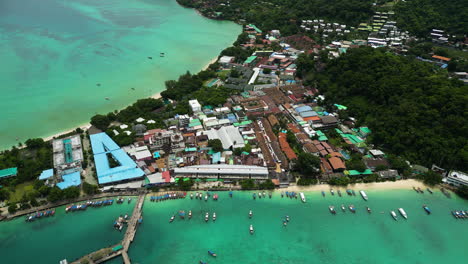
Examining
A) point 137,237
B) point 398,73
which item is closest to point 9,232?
point 137,237

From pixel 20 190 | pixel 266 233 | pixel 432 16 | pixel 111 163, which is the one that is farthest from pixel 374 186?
pixel 432 16

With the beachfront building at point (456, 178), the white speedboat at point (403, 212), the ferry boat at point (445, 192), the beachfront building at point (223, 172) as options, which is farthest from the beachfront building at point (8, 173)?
the beachfront building at point (456, 178)

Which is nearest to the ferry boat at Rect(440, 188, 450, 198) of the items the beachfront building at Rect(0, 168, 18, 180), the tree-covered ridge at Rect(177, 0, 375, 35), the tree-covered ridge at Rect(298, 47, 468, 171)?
the tree-covered ridge at Rect(298, 47, 468, 171)

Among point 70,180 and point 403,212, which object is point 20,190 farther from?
point 403,212

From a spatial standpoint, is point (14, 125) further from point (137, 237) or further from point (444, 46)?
point (444, 46)

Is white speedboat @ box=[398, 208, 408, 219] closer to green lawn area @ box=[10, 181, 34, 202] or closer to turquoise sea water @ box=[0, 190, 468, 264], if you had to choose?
turquoise sea water @ box=[0, 190, 468, 264]
